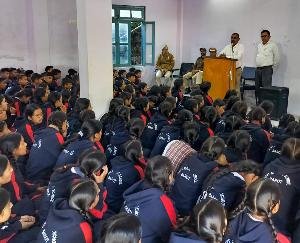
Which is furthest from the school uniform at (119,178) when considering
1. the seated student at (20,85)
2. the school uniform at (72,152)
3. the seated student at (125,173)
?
the seated student at (20,85)

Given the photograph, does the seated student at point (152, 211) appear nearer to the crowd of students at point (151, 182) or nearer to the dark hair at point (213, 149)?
the crowd of students at point (151, 182)

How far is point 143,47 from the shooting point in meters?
10.3

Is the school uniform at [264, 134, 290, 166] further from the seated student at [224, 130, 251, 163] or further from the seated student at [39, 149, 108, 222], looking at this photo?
the seated student at [39, 149, 108, 222]

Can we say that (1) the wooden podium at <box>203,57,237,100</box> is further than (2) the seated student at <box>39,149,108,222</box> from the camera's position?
Yes

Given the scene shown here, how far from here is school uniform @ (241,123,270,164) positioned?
352 cm

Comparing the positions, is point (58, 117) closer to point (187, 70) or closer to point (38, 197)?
point (38, 197)

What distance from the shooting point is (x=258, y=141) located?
353cm

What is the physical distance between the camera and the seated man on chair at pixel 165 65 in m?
9.85

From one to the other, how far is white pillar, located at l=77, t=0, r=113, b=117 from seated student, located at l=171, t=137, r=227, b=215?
9.24 ft

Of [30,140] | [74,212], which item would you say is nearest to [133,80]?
[30,140]

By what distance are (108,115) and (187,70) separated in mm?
5810

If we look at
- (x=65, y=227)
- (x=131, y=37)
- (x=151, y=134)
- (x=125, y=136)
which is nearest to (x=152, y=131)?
(x=151, y=134)

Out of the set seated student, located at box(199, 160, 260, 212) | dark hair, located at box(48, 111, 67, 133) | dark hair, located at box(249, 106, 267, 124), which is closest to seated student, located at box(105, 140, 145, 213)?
seated student, located at box(199, 160, 260, 212)

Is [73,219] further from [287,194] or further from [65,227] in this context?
[287,194]
